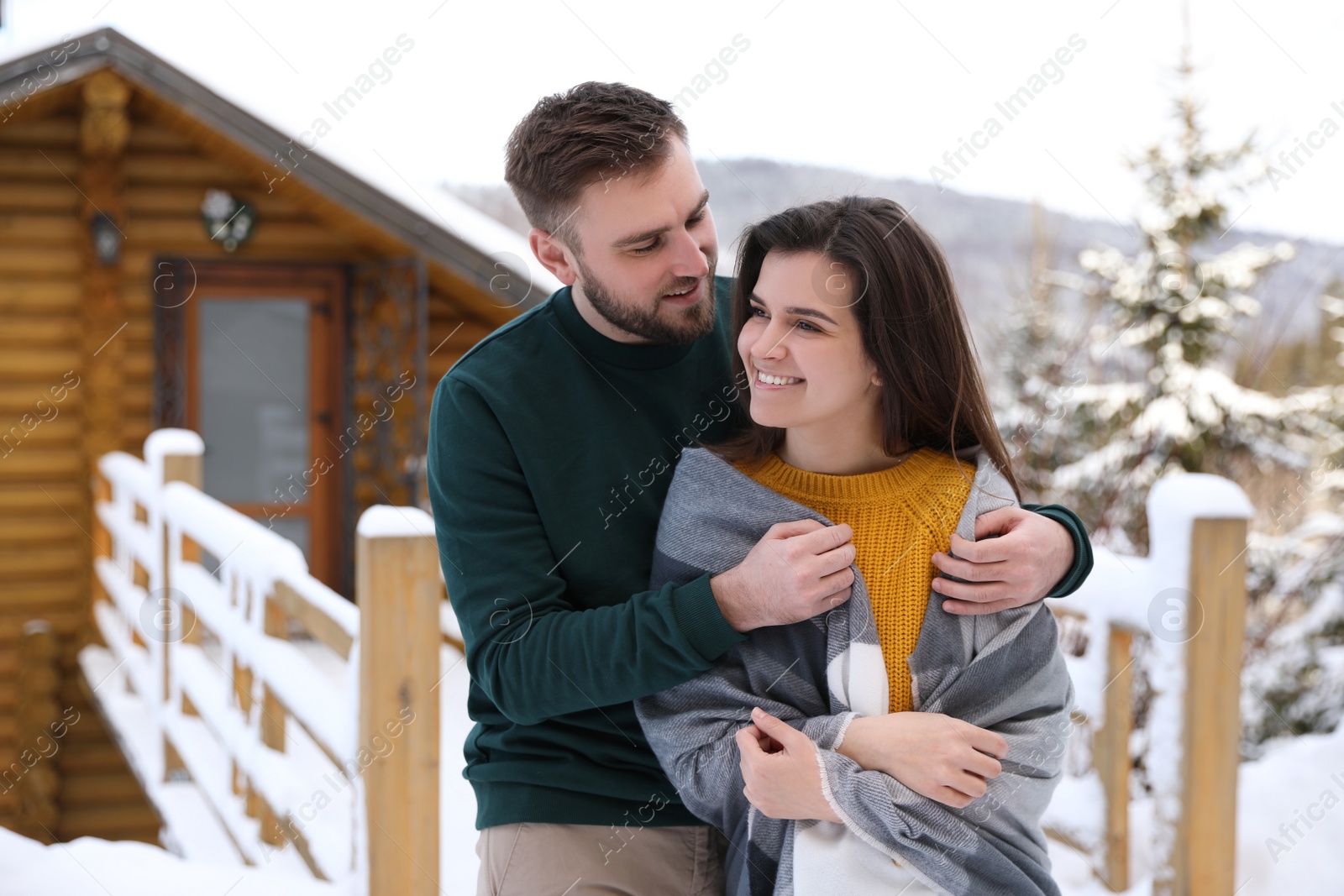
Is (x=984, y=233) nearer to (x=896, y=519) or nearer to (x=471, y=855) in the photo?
(x=471, y=855)

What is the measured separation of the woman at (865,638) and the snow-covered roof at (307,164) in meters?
4.31

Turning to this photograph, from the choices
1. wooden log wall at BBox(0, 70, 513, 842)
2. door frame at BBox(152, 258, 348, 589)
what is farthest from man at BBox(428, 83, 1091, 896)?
door frame at BBox(152, 258, 348, 589)

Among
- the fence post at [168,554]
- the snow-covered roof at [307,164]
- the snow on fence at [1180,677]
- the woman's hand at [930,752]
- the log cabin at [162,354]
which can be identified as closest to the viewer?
the woman's hand at [930,752]

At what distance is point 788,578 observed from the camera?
60.1 inches

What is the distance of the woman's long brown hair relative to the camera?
1.68m

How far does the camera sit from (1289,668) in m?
7.27

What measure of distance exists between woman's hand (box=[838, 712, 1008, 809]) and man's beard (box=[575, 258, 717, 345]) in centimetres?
72

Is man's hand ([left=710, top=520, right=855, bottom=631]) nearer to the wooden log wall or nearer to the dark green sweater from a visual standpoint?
the dark green sweater

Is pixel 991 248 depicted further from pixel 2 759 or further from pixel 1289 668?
pixel 2 759

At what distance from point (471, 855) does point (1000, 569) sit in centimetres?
242

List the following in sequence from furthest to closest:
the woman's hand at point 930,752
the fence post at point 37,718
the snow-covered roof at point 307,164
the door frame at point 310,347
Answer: the door frame at point 310,347 → the fence post at point 37,718 → the snow-covered roof at point 307,164 → the woman's hand at point 930,752

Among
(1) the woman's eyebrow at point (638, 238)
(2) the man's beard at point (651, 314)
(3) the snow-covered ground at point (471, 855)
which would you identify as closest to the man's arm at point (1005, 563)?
(2) the man's beard at point (651, 314)

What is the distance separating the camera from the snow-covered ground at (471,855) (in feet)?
8.72

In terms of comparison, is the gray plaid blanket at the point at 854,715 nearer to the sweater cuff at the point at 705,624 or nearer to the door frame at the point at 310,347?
the sweater cuff at the point at 705,624
